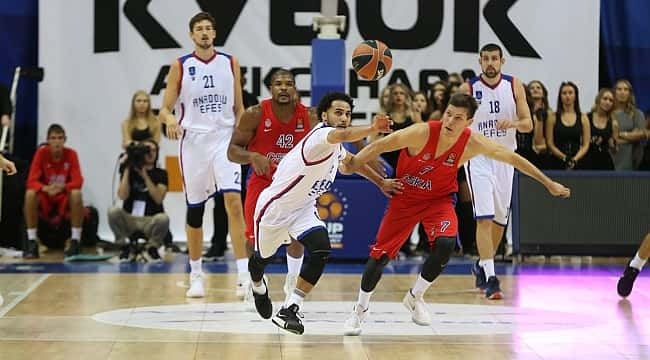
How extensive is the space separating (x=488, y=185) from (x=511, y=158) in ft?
7.16

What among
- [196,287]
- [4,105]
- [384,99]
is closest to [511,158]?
[196,287]

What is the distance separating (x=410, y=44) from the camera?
13297 millimetres

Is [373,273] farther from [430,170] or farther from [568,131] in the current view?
[568,131]

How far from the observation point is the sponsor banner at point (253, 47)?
13242 millimetres

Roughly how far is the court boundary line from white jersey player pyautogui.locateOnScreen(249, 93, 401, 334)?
187cm

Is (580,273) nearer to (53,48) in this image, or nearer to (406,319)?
(406,319)

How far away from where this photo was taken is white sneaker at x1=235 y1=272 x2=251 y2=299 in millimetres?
8418

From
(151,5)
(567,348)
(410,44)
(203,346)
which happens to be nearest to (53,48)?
(151,5)

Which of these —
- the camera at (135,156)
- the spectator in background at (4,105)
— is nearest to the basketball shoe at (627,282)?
the camera at (135,156)

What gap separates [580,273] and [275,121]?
4454mm

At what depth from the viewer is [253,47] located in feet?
43.5

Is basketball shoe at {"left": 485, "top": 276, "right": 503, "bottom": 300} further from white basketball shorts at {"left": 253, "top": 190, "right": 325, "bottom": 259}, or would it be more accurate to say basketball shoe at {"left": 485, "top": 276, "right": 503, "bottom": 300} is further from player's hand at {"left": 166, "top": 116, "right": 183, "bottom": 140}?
player's hand at {"left": 166, "top": 116, "right": 183, "bottom": 140}

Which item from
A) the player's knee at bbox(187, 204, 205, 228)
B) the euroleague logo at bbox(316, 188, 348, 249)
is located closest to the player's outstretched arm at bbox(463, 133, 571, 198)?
the player's knee at bbox(187, 204, 205, 228)

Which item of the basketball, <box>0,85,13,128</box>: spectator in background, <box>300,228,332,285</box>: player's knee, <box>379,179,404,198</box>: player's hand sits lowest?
<box>300,228,332,285</box>: player's knee
